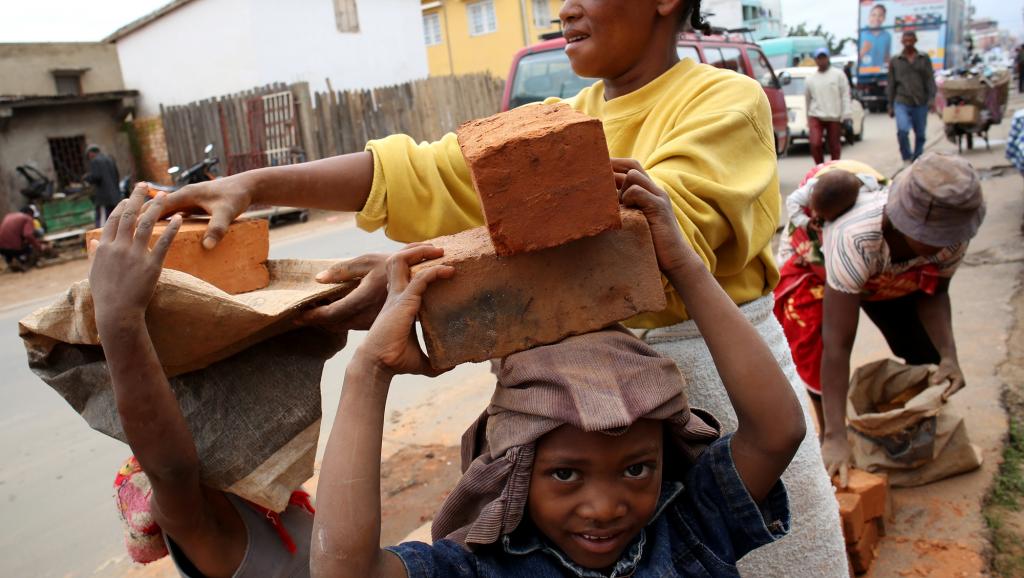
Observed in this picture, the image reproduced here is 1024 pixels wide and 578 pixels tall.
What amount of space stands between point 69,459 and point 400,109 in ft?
46.8

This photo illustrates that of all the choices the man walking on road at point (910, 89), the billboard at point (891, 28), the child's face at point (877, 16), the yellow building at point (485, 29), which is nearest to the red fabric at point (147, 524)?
the man walking on road at point (910, 89)

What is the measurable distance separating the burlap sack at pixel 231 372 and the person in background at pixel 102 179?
1405 centimetres

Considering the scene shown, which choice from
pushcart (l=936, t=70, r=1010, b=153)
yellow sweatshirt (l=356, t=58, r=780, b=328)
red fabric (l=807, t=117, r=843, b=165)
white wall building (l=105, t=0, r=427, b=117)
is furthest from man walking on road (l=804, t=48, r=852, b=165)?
white wall building (l=105, t=0, r=427, b=117)

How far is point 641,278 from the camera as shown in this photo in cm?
127

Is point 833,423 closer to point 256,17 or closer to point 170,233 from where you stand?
point 170,233

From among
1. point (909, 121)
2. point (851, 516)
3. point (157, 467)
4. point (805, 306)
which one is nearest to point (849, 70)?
point (909, 121)

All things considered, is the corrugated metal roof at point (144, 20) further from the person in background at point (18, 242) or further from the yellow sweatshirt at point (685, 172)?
the yellow sweatshirt at point (685, 172)

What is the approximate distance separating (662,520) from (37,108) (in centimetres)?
1861

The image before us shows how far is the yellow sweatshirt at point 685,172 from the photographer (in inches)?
52.7

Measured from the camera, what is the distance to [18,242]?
11.9 meters

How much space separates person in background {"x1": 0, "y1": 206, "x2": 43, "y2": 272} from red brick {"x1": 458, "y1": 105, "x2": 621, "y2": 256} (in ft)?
42.4

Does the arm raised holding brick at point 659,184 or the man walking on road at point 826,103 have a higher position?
the arm raised holding brick at point 659,184

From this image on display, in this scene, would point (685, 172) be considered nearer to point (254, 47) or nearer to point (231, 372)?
point (231, 372)

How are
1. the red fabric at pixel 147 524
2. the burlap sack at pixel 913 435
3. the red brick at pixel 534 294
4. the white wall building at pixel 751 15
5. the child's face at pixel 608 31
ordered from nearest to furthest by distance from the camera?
the red brick at pixel 534 294
the child's face at pixel 608 31
the red fabric at pixel 147 524
the burlap sack at pixel 913 435
the white wall building at pixel 751 15
